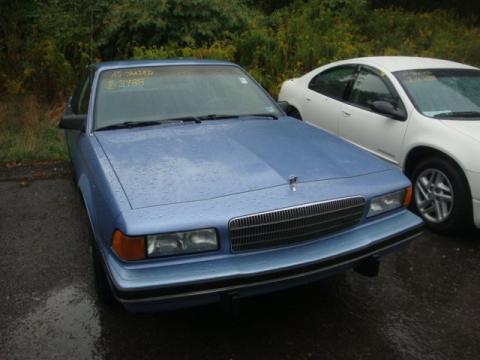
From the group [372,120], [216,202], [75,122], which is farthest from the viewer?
[372,120]

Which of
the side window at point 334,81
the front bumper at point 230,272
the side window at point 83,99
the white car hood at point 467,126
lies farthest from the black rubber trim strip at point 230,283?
the side window at point 334,81

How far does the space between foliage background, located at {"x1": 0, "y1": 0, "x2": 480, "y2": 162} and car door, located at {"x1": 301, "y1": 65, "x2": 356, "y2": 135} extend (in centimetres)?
267

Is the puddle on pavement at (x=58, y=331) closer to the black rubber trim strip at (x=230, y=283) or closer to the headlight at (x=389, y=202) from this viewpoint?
the black rubber trim strip at (x=230, y=283)

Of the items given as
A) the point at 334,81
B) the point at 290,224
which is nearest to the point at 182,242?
the point at 290,224

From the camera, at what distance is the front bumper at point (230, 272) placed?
2322 millimetres

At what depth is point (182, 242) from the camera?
7.98ft

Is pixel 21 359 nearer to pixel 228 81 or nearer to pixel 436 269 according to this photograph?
pixel 228 81

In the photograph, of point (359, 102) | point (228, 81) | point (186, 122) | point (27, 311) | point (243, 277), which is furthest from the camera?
point (359, 102)

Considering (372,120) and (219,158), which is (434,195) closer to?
(372,120)

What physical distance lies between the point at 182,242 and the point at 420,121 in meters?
3.05

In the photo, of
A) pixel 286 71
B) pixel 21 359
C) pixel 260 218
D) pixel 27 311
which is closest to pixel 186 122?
pixel 260 218

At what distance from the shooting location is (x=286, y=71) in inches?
360

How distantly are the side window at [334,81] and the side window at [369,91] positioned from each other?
0.17 meters

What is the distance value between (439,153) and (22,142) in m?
5.62
